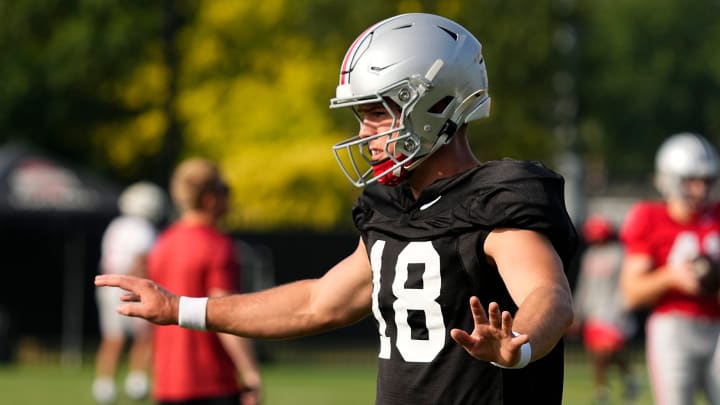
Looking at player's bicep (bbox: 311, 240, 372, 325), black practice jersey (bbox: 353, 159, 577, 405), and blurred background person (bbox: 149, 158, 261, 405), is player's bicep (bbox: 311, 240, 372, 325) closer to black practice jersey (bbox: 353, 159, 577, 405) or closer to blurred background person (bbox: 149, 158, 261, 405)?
black practice jersey (bbox: 353, 159, 577, 405)

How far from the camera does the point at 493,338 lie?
3396 millimetres

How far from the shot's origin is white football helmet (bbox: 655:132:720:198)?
26.8 feet

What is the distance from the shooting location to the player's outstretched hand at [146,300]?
174 inches

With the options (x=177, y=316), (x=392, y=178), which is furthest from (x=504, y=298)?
(x=177, y=316)

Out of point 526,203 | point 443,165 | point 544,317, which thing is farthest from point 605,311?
point 544,317

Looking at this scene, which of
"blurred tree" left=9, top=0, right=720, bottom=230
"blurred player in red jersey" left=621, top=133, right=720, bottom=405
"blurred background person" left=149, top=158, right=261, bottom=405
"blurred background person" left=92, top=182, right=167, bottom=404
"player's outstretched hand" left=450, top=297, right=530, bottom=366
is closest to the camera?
"player's outstretched hand" left=450, top=297, right=530, bottom=366

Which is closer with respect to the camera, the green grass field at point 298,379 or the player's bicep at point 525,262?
the player's bicep at point 525,262

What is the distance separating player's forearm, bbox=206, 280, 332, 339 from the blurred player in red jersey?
374 cm

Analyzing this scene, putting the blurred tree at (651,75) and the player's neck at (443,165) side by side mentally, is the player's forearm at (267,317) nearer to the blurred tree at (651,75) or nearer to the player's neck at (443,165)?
the player's neck at (443,165)

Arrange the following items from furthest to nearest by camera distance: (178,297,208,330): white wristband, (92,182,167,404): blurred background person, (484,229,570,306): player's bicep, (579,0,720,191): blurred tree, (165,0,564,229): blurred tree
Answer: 1. (579,0,720,191): blurred tree
2. (165,0,564,229): blurred tree
3. (92,182,167,404): blurred background person
4. (178,297,208,330): white wristband
5. (484,229,570,306): player's bicep

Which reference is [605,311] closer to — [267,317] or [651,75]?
[267,317]

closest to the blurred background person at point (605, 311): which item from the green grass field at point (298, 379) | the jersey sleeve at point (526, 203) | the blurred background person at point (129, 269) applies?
the green grass field at point (298, 379)

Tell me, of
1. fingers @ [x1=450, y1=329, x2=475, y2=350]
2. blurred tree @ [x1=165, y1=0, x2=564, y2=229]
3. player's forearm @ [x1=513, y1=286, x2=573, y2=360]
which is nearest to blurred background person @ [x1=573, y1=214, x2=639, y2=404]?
player's forearm @ [x1=513, y1=286, x2=573, y2=360]

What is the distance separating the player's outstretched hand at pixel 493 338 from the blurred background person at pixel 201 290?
3810 millimetres
